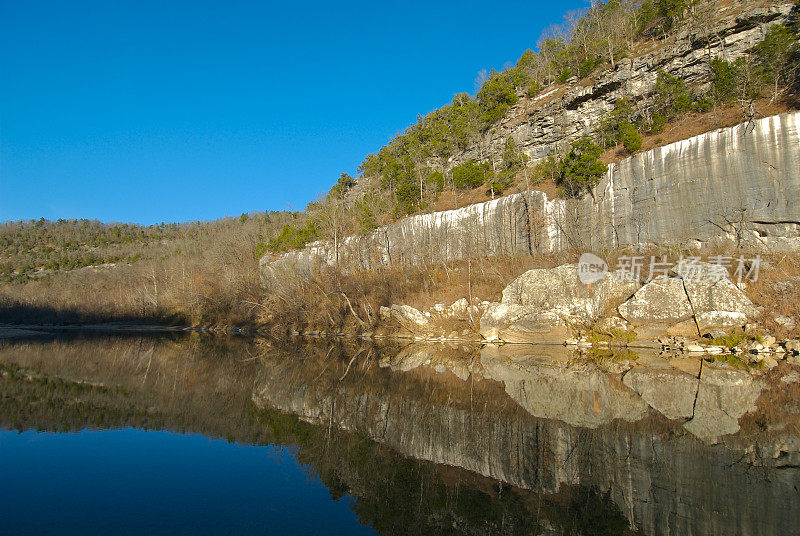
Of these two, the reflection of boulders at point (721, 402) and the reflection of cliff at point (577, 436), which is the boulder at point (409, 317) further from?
the reflection of boulders at point (721, 402)

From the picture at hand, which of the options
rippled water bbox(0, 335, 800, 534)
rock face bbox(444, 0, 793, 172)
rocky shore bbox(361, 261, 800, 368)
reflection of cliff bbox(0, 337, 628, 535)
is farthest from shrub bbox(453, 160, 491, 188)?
rippled water bbox(0, 335, 800, 534)

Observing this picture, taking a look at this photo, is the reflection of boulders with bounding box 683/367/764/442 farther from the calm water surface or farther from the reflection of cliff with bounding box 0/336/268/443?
the reflection of cliff with bounding box 0/336/268/443

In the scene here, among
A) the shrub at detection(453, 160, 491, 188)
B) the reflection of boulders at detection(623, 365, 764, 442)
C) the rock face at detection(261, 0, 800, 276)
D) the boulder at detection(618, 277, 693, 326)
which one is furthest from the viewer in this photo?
the shrub at detection(453, 160, 491, 188)

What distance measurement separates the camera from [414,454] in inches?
291

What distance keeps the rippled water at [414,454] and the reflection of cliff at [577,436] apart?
1.4 inches

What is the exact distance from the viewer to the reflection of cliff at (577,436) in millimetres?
5277

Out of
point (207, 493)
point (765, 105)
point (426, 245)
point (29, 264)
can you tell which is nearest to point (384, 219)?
point (426, 245)

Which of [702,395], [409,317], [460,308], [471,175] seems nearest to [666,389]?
[702,395]

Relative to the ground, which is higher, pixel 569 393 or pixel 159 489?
pixel 569 393

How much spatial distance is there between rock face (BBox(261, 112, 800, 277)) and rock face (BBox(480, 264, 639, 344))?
455 cm

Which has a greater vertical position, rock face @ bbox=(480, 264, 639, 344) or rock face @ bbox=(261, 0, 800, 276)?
rock face @ bbox=(261, 0, 800, 276)

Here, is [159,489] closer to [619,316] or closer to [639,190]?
[619,316]

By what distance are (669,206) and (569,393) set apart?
1743 centimetres

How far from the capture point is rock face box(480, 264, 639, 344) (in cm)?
2212
